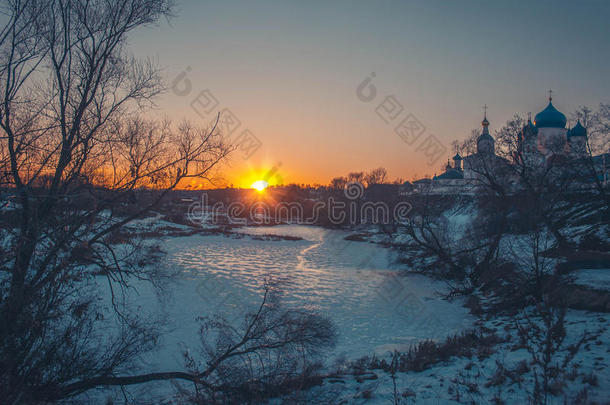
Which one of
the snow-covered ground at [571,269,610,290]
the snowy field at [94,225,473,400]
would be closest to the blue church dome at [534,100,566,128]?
the snowy field at [94,225,473,400]

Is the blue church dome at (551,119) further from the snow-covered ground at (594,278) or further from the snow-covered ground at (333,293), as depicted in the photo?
the snow-covered ground at (594,278)

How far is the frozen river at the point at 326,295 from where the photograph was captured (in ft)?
35.0

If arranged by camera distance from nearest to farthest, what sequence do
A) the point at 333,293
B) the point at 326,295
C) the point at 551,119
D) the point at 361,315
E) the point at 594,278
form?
the point at 594,278
the point at 361,315
the point at 326,295
the point at 333,293
the point at 551,119

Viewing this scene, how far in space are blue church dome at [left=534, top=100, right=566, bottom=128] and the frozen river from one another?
21639 millimetres

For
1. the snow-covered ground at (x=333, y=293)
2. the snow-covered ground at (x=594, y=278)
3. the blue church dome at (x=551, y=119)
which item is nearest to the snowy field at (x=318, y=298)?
the snow-covered ground at (x=333, y=293)

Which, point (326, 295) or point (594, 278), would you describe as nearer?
point (594, 278)

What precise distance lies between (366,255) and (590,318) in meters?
16.7

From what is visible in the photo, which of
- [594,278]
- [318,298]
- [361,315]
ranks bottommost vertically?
[361,315]

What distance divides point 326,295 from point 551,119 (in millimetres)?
30863

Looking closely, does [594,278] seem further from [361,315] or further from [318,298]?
[318,298]

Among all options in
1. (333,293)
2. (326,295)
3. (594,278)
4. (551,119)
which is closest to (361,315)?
(326,295)

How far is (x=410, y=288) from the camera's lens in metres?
16.5

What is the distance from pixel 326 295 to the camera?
589 inches

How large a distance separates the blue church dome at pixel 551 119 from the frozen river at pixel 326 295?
21.6 meters
